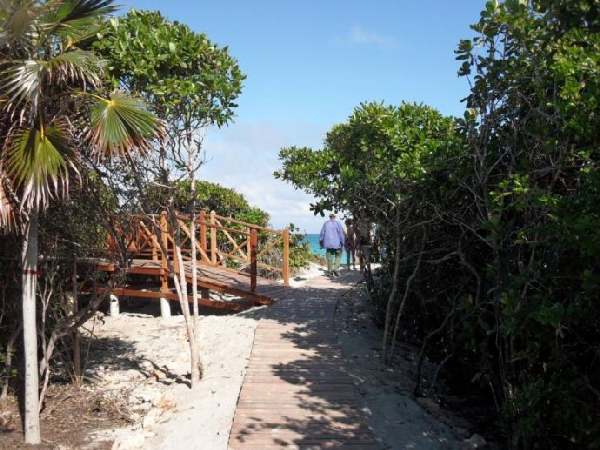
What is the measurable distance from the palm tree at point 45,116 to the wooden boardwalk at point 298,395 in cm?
229

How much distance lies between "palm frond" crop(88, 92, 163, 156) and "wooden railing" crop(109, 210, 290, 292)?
1.27 m

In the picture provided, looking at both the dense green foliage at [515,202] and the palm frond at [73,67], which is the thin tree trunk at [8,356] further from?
the dense green foliage at [515,202]

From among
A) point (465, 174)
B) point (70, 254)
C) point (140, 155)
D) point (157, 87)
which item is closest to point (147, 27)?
point (157, 87)

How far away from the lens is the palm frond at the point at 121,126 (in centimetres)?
529

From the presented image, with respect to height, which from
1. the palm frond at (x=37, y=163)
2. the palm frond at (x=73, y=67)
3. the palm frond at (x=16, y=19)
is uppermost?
the palm frond at (x=16, y=19)

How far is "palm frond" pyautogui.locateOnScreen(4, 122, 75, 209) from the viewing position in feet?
16.7

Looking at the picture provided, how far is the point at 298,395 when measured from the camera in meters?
6.24

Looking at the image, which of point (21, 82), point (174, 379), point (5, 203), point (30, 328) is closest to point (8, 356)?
point (30, 328)

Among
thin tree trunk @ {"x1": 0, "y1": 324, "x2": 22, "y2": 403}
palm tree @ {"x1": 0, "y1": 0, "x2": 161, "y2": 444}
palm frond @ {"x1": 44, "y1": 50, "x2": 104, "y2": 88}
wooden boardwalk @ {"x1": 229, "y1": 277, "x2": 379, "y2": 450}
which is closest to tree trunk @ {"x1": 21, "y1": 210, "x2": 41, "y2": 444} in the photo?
palm tree @ {"x1": 0, "y1": 0, "x2": 161, "y2": 444}

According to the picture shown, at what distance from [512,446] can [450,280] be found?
2.72 metres

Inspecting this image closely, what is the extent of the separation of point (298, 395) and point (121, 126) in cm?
339

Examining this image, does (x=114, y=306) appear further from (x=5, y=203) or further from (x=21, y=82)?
(x=21, y=82)

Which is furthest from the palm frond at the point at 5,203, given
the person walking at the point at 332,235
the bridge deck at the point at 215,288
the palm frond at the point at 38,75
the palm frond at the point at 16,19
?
the person walking at the point at 332,235

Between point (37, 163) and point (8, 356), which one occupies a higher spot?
point (37, 163)
